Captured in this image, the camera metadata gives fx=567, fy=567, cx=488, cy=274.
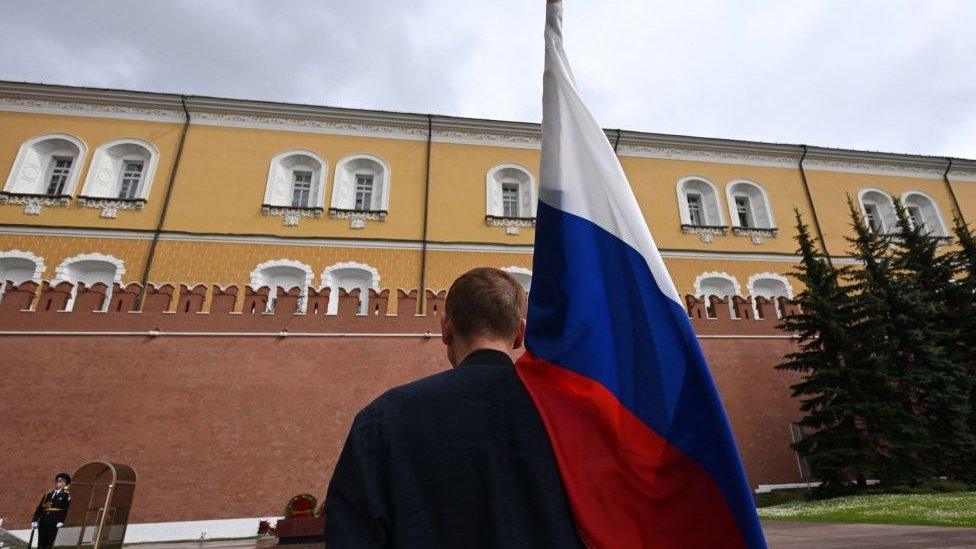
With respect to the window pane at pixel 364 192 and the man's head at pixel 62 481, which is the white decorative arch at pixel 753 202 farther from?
the man's head at pixel 62 481

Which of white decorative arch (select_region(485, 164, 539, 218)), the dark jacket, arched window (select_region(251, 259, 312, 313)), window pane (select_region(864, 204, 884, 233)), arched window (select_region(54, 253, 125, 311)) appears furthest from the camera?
window pane (select_region(864, 204, 884, 233))

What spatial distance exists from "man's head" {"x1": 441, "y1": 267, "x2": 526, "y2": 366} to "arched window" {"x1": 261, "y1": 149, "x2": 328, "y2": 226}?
16494mm

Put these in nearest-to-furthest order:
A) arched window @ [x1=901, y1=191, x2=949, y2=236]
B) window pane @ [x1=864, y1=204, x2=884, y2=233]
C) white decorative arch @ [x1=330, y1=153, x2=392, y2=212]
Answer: white decorative arch @ [x1=330, y1=153, x2=392, y2=212] → window pane @ [x1=864, y1=204, x2=884, y2=233] → arched window @ [x1=901, y1=191, x2=949, y2=236]

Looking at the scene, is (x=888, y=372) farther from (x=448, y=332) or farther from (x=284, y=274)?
(x=284, y=274)

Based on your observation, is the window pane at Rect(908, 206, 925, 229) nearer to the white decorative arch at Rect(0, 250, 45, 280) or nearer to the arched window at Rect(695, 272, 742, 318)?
the arched window at Rect(695, 272, 742, 318)

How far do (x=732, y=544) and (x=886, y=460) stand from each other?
11.9 meters

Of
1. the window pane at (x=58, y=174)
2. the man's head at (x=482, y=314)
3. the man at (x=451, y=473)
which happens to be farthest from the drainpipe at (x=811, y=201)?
the window pane at (x=58, y=174)

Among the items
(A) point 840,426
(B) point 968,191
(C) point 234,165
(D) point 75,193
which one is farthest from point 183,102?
(B) point 968,191

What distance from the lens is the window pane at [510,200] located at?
19.2 m

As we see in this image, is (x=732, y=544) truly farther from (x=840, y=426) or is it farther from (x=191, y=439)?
(x=840, y=426)

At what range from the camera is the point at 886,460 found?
10.7 m

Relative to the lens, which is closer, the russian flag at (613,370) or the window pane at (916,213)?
the russian flag at (613,370)

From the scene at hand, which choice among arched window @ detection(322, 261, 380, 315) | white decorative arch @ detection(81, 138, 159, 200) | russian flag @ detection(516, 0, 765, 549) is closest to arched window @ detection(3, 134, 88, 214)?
white decorative arch @ detection(81, 138, 159, 200)

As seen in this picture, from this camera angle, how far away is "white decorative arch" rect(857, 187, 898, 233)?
21.1m
